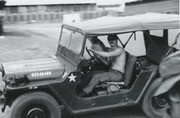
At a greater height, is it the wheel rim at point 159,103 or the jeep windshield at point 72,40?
the jeep windshield at point 72,40

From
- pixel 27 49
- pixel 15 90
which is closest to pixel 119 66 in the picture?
pixel 15 90

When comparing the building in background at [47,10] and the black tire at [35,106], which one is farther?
the building in background at [47,10]

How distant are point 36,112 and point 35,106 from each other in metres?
0.10

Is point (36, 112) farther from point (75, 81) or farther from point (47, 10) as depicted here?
point (47, 10)

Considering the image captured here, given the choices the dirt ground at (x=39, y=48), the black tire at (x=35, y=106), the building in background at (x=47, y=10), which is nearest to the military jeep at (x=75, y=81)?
the black tire at (x=35, y=106)

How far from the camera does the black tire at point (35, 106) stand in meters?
5.01

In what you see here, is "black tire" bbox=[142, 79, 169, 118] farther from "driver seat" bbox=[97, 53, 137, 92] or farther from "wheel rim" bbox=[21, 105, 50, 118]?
"wheel rim" bbox=[21, 105, 50, 118]

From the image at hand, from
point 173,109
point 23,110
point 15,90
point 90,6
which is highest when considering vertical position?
point 173,109

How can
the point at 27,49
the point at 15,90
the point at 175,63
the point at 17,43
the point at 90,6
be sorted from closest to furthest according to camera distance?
the point at 175,63 → the point at 15,90 → the point at 27,49 → the point at 17,43 → the point at 90,6

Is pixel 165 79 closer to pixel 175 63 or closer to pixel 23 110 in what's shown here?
pixel 175 63

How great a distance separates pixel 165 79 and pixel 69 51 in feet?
11.4

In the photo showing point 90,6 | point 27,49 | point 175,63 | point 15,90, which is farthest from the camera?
point 90,6

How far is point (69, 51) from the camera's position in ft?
19.5

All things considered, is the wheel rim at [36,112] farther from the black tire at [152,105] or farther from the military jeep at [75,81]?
the black tire at [152,105]
